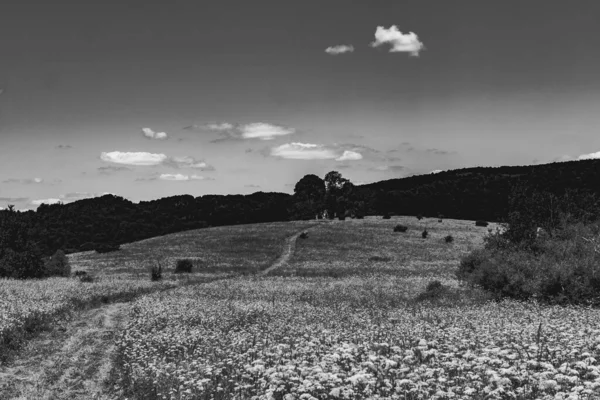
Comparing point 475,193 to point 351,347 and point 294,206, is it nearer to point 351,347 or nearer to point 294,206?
point 294,206

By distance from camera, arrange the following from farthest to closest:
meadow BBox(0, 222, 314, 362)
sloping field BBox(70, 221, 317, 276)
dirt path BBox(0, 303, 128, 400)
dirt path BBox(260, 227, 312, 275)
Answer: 1. sloping field BBox(70, 221, 317, 276)
2. dirt path BBox(260, 227, 312, 275)
3. meadow BBox(0, 222, 314, 362)
4. dirt path BBox(0, 303, 128, 400)

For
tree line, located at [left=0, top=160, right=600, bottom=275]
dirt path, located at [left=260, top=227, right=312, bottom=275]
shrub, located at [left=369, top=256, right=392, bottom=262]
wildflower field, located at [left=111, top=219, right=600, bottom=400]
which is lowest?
shrub, located at [left=369, top=256, right=392, bottom=262]

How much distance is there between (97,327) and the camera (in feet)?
71.3

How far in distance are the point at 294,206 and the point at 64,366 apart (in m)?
110

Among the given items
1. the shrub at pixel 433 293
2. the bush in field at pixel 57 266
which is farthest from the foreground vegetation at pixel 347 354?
the bush in field at pixel 57 266

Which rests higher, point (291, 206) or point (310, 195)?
point (310, 195)

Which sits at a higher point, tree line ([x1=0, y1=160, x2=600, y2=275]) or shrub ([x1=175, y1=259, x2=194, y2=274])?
tree line ([x1=0, y1=160, x2=600, y2=275])

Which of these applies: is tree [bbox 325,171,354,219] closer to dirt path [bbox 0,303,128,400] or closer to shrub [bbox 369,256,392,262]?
shrub [bbox 369,256,392,262]

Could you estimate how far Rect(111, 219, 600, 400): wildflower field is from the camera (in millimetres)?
7047

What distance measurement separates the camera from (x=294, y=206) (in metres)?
125

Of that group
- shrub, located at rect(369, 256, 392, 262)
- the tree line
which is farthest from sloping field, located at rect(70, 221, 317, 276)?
the tree line

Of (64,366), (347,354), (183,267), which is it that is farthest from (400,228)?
(347,354)

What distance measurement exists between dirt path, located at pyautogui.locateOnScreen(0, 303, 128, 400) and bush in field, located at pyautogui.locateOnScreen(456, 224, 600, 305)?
20.7 metres

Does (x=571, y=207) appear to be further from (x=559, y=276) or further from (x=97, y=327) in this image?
(x=97, y=327)
